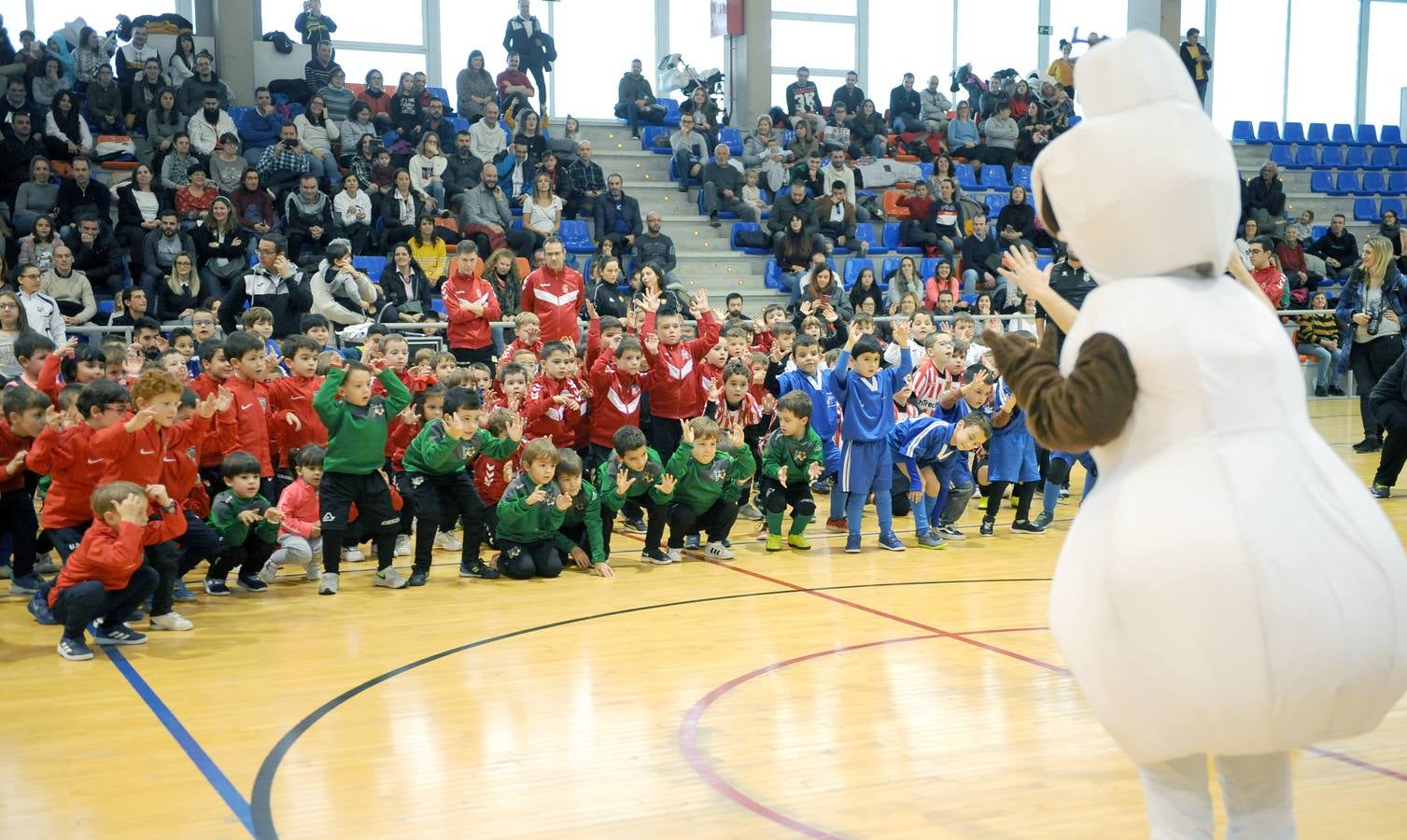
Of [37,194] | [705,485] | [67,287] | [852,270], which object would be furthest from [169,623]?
[852,270]

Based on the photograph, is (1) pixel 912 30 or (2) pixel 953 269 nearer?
(2) pixel 953 269

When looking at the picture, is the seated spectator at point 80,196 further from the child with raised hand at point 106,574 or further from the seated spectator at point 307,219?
→ the child with raised hand at point 106,574

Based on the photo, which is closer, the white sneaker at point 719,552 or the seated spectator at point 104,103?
the white sneaker at point 719,552

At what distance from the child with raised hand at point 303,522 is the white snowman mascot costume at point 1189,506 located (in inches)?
211

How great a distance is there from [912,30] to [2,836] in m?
21.4

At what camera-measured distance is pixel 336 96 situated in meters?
15.8

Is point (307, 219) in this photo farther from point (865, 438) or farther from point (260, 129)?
point (865, 438)

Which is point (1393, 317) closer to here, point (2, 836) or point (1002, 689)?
point (1002, 689)

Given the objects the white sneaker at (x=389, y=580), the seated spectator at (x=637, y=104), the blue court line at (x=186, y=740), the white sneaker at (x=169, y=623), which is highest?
the seated spectator at (x=637, y=104)

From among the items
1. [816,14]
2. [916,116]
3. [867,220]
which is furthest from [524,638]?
[816,14]

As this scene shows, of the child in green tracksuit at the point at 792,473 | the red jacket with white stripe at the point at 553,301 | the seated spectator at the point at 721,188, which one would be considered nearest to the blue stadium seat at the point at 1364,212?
the seated spectator at the point at 721,188

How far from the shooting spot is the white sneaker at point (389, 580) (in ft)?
24.3

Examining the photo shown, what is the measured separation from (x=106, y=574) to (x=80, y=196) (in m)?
8.10

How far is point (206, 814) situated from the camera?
3.89 metres
